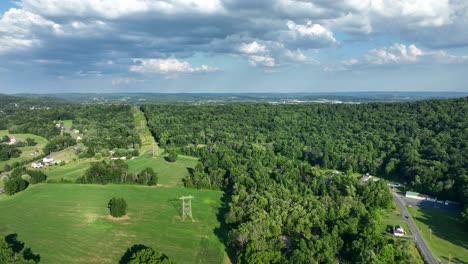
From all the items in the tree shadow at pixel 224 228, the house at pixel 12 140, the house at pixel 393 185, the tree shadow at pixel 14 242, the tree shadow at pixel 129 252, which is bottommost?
the tree shadow at pixel 224 228

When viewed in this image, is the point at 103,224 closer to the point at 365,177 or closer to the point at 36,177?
the point at 36,177

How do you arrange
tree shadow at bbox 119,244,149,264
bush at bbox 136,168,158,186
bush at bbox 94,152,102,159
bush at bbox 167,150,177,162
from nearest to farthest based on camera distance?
tree shadow at bbox 119,244,149,264 < bush at bbox 136,168,158,186 < bush at bbox 167,150,177,162 < bush at bbox 94,152,102,159

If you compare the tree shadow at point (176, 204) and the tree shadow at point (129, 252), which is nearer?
the tree shadow at point (129, 252)

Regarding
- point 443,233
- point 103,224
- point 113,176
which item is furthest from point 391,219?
point 113,176

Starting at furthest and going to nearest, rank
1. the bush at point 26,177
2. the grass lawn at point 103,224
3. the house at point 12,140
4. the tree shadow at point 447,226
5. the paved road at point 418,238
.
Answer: the house at point 12,140 < the bush at point 26,177 < the tree shadow at point 447,226 < the grass lawn at point 103,224 < the paved road at point 418,238

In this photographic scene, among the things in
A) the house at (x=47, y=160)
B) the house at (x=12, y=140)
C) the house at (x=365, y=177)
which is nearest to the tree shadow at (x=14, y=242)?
the house at (x=47, y=160)

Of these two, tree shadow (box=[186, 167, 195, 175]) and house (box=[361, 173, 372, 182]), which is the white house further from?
house (box=[361, 173, 372, 182])

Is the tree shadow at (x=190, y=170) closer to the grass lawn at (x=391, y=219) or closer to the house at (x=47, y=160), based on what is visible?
the house at (x=47, y=160)

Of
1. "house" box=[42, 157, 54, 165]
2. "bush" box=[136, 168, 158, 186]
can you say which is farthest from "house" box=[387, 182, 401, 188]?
"house" box=[42, 157, 54, 165]
